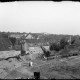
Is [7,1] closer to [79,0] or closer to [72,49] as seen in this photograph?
[79,0]

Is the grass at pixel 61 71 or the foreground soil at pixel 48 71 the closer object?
the grass at pixel 61 71

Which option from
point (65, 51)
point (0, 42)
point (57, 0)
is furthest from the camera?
point (0, 42)

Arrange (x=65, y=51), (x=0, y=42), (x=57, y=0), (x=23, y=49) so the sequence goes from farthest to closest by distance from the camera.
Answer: (x=0, y=42) → (x=23, y=49) → (x=65, y=51) → (x=57, y=0)

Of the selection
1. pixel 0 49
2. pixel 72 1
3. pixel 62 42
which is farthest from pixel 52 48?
pixel 72 1

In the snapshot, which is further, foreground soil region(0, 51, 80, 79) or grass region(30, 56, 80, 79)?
foreground soil region(0, 51, 80, 79)

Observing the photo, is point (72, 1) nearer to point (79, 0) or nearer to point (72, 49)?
point (79, 0)

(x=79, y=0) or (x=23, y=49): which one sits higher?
(x=79, y=0)

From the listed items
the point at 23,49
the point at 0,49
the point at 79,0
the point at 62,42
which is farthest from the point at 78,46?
the point at 79,0

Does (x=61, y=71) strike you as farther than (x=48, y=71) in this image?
No

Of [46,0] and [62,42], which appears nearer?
[46,0]
